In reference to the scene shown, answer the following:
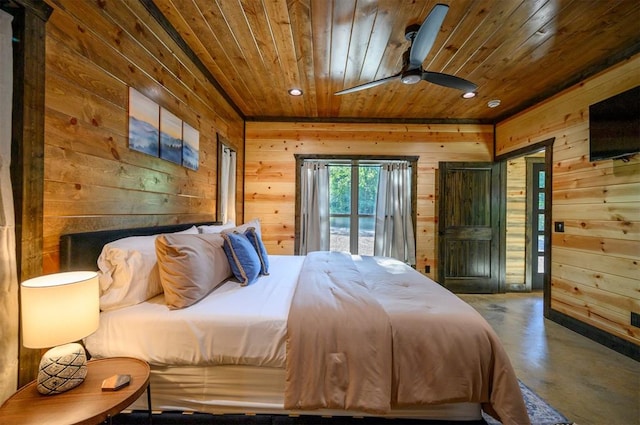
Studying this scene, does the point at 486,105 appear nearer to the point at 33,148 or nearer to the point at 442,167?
the point at 442,167

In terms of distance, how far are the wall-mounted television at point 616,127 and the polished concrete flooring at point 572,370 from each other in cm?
174

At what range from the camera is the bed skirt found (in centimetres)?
141

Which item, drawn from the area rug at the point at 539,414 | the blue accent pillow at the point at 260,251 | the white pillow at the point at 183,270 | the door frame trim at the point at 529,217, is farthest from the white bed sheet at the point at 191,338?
the door frame trim at the point at 529,217

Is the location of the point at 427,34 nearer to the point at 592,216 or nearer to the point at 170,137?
the point at 170,137

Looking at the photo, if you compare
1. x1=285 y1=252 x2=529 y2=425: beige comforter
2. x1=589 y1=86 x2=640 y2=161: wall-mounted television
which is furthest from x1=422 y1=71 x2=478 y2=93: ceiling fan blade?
x1=285 y1=252 x2=529 y2=425: beige comforter

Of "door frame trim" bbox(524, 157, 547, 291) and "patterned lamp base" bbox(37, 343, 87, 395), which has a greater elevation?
"door frame trim" bbox(524, 157, 547, 291)

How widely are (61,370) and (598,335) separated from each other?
13.1 feet

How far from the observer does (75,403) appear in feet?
3.19

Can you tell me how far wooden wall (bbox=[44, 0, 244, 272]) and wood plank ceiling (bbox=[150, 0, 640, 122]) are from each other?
38 cm

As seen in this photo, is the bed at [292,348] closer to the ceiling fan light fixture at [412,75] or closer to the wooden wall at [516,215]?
the ceiling fan light fixture at [412,75]

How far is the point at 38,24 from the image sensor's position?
3.79 feet

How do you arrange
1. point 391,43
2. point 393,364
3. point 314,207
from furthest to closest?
point 314,207 < point 391,43 < point 393,364

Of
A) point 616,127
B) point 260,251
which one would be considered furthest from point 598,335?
point 260,251

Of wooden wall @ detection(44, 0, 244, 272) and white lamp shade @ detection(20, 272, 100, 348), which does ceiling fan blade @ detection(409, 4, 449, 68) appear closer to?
wooden wall @ detection(44, 0, 244, 272)
